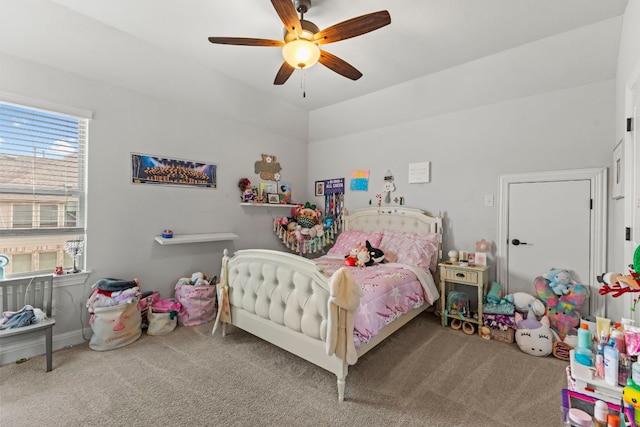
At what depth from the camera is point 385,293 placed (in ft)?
7.97

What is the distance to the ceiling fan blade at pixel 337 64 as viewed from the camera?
7.47 feet

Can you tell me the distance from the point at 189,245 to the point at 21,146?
5.84ft

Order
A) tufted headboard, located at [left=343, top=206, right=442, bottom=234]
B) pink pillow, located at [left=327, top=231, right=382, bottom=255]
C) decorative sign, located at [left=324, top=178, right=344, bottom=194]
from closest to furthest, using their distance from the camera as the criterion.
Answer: tufted headboard, located at [left=343, top=206, right=442, bottom=234] → pink pillow, located at [left=327, top=231, right=382, bottom=255] → decorative sign, located at [left=324, top=178, right=344, bottom=194]

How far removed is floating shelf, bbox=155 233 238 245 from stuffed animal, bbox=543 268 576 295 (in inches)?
142

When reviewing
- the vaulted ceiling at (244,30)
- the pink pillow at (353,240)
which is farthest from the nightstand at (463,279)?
the vaulted ceiling at (244,30)

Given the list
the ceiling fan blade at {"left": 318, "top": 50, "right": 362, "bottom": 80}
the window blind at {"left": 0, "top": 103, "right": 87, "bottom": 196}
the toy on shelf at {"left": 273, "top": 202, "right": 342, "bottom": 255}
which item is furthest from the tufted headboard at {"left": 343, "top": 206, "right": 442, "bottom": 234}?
the window blind at {"left": 0, "top": 103, "right": 87, "bottom": 196}

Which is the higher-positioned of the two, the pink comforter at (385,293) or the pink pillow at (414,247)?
the pink pillow at (414,247)

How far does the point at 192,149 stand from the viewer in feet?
11.7

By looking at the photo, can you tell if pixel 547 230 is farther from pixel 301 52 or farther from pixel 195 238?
pixel 195 238

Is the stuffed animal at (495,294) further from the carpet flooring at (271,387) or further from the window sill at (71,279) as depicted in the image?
the window sill at (71,279)

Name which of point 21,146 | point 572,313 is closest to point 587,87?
point 572,313

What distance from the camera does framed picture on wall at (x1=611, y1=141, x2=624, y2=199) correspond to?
7.23 ft

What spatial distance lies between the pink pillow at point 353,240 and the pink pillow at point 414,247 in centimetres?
11

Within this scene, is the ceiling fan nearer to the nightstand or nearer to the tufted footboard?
the tufted footboard
